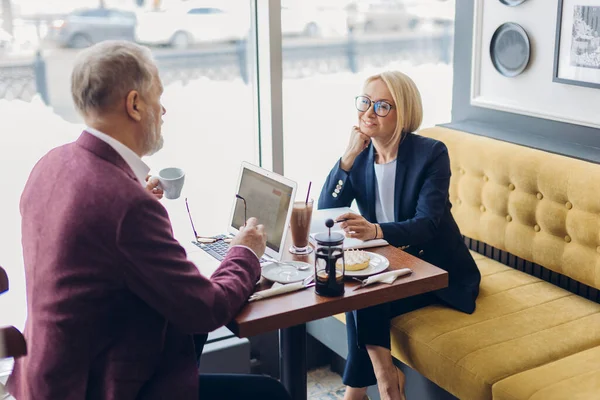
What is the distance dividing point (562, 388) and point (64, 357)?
1325 millimetres

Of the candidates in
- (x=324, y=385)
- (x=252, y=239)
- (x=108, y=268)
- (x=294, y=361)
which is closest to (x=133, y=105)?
(x=108, y=268)

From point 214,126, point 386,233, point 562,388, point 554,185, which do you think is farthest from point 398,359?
point 214,126

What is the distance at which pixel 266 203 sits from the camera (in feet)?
7.41

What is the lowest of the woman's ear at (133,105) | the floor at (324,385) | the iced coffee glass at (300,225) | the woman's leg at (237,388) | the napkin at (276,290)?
the floor at (324,385)

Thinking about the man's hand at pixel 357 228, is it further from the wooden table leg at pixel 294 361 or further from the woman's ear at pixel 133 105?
the woman's ear at pixel 133 105

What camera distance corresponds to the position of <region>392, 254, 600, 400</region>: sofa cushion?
223cm

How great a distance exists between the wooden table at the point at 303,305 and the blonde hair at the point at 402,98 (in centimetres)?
49

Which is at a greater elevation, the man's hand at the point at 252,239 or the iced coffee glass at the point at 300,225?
the man's hand at the point at 252,239

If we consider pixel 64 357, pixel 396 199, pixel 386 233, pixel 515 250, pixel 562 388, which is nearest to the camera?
pixel 64 357

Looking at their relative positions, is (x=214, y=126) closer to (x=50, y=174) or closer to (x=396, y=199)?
(x=396, y=199)

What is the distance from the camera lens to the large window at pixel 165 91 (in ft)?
8.55

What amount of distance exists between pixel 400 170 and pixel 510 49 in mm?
928

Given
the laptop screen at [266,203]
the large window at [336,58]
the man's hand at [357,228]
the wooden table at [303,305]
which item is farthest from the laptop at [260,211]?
the large window at [336,58]

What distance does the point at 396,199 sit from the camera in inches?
103
